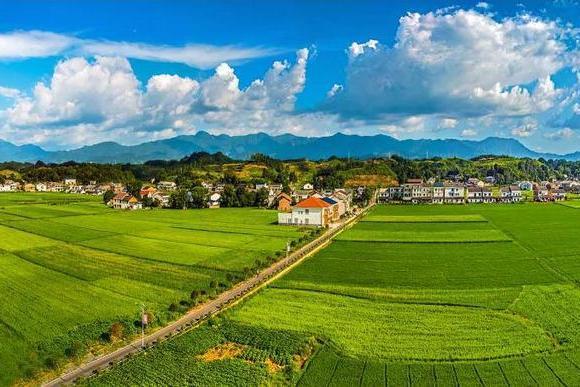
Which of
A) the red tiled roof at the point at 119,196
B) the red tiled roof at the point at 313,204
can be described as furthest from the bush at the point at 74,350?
the red tiled roof at the point at 119,196

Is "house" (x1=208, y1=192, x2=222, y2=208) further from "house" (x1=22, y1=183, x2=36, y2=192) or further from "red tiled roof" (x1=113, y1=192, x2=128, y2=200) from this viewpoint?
"house" (x1=22, y1=183, x2=36, y2=192)

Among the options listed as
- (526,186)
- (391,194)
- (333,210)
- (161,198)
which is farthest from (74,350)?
(526,186)

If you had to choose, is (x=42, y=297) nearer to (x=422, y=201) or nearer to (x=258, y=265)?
(x=258, y=265)

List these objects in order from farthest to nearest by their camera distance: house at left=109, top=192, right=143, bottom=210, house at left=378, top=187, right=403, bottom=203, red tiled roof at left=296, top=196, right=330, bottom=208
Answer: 1. house at left=378, top=187, right=403, bottom=203
2. house at left=109, top=192, right=143, bottom=210
3. red tiled roof at left=296, top=196, right=330, bottom=208

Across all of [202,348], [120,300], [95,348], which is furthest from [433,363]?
[120,300]

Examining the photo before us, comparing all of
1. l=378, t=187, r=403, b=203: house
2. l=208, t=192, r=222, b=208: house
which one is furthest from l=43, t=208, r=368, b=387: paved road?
l=378, t=187, r=403, b=203: house
